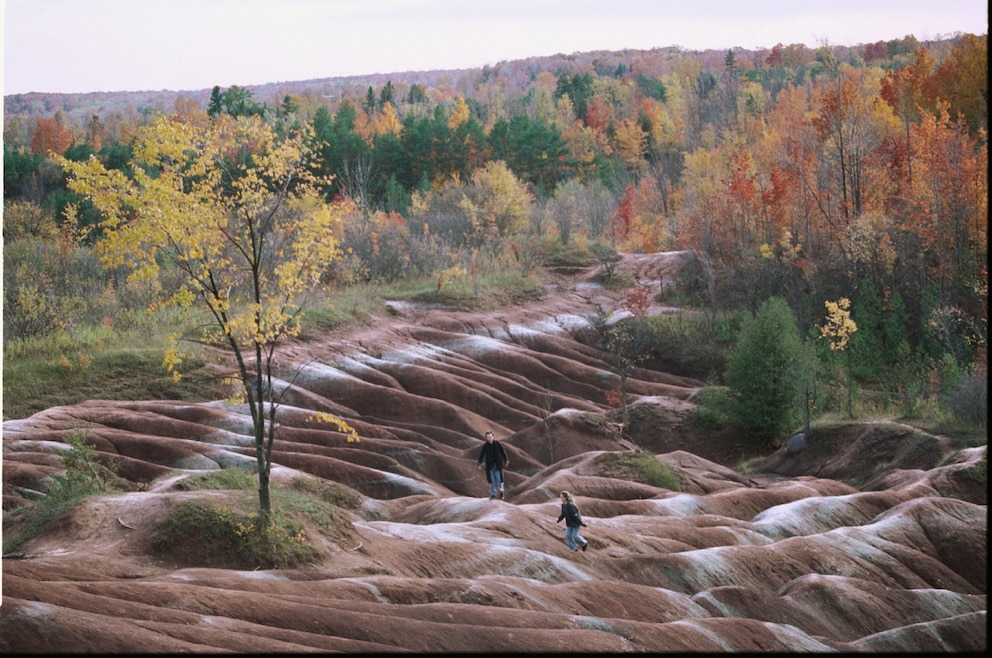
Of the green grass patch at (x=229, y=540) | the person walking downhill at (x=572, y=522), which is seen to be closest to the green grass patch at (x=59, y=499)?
the green grass patch at (x=229, y=540)

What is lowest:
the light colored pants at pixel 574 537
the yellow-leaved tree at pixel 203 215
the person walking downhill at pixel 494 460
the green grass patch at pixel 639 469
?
the green grass patch at pixel 639 469

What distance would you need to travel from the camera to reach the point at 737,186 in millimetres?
52594

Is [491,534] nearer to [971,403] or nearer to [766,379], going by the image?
[971,403]

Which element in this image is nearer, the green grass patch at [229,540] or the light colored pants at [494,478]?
the green grass patch at [229,540]

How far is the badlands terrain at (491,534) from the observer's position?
1042 cm

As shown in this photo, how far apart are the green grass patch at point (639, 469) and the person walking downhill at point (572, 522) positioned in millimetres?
6957

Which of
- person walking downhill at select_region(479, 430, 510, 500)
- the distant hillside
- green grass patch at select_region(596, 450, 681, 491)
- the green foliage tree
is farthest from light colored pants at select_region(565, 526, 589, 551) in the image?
the distant hillside

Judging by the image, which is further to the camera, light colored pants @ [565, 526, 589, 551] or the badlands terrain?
light colored pants @ [565, 526, 589, 551]

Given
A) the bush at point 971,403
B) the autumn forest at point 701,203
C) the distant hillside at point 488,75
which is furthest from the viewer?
the distant hillside at point 488,75

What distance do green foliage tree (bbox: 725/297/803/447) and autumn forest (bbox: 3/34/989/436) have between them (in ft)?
5.58

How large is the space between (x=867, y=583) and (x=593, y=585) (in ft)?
17.5

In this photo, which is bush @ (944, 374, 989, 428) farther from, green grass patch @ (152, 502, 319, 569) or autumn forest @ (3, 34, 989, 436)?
green grass patch @ (152, 502, 319, 569)

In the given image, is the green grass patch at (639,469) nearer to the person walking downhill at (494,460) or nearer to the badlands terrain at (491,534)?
the badlands terrain at (491,534)

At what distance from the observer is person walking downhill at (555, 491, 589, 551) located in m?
16.3
